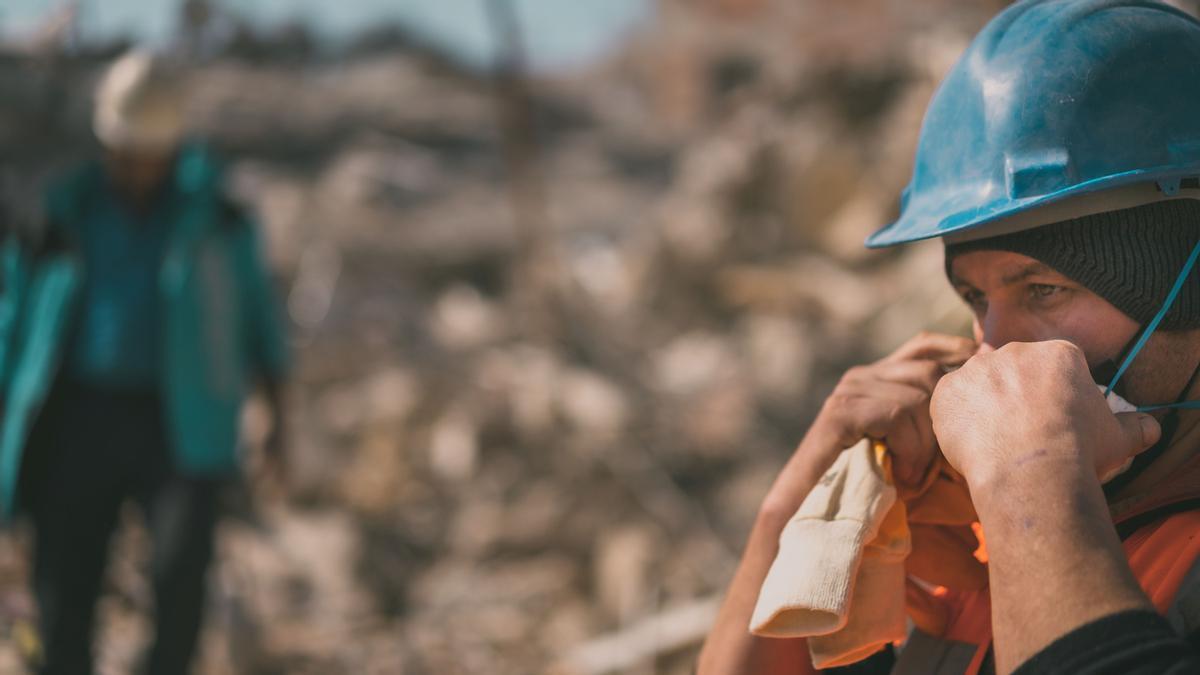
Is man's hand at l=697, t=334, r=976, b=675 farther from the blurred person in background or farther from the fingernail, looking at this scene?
the blurred person in background

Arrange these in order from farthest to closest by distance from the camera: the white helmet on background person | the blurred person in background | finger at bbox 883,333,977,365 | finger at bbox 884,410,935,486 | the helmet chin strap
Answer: the white helmet on background person
the blurred person in background
finger at bbox 883,333,977,365
finger at bbox 884,410,935,486
the helmet chin strap

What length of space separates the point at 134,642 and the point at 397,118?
12.4 metres

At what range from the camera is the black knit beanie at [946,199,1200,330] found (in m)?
1.65

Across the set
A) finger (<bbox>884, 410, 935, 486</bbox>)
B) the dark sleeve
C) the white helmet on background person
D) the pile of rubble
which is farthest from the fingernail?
the white helmet on background person

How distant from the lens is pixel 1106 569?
128cm

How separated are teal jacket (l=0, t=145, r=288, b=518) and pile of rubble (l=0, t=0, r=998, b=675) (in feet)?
5.79

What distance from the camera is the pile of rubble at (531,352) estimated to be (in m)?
5.98

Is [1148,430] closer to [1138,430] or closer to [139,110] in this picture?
[1138,430]

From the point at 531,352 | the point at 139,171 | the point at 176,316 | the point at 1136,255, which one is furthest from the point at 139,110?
the point at 531,352

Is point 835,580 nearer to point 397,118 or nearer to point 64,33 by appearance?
point 64,33

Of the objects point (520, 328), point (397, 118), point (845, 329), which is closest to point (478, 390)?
point (520, 328)

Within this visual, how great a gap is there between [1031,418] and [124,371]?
349 cm

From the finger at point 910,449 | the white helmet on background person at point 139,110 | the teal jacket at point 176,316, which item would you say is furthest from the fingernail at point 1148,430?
the white helmet on background person at point 139,110

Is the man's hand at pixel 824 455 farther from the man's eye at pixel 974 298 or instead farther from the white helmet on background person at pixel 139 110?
the white helmet on background person at pixel 139 110
